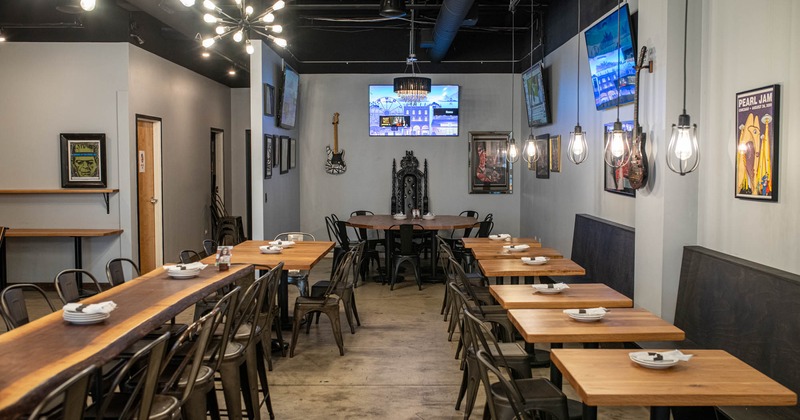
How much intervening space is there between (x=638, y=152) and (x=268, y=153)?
5.18 meters

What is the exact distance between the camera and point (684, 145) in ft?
14.5

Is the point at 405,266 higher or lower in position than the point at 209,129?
lower

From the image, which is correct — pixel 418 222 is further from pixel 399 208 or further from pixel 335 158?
pixel 335 158

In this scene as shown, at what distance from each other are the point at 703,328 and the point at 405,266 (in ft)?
20.0

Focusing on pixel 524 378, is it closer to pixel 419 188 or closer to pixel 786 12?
pixel 786 12

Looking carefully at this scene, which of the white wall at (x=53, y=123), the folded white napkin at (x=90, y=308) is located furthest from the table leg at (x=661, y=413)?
the white wall at (x=53, y=123)

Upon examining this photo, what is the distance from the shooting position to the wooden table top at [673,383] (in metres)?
2.62

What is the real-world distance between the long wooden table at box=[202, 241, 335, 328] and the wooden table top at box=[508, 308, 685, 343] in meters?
2.26

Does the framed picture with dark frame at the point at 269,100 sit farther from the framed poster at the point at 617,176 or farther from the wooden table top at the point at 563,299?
the wooden table top at the point at 563,299

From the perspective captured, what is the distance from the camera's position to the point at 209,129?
1191 centimetres

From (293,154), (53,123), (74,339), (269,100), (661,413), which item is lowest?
(661,413)

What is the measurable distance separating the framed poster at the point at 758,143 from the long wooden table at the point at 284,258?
10.2 ft

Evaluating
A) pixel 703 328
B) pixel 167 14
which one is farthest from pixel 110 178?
pixel 703 328

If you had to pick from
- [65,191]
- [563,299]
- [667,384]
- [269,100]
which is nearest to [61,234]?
[65,191]
